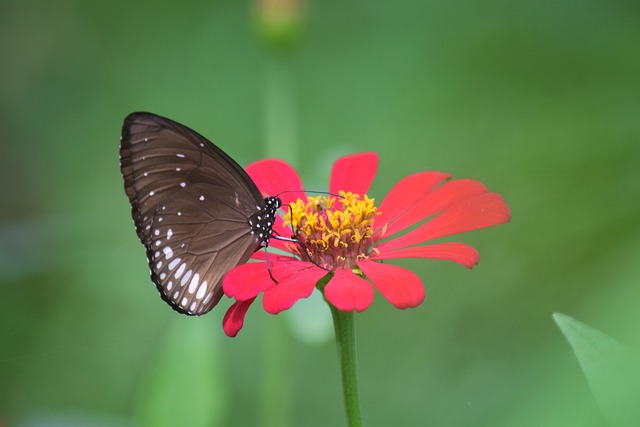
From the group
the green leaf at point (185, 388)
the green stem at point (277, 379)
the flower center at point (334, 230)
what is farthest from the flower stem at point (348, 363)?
the green stem at point (277, 379)

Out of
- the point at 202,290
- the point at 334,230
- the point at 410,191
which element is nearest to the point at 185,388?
the point at 202,290

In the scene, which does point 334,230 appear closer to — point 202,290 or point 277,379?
point 202,290

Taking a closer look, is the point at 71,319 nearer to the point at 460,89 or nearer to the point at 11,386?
the point at 11,386

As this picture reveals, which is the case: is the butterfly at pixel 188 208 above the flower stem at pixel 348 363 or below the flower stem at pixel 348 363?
above

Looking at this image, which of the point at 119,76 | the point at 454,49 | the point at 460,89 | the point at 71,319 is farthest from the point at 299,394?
the point at 119,76

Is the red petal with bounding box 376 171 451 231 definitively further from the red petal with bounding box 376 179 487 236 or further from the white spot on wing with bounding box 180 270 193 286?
the white spot on wing with bounding box 180 270 193 286

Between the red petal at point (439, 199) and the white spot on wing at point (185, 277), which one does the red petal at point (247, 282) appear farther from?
the red petal at point (439, 199)
